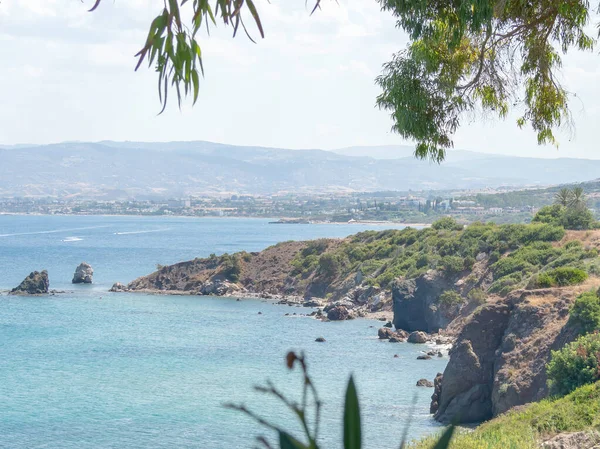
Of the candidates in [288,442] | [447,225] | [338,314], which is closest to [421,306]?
[338,314]

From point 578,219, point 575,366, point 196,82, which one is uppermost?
point 196,82

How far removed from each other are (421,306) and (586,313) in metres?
27.8

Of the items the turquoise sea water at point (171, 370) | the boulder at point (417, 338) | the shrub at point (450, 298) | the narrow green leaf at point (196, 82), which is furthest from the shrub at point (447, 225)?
the narrow green leaf at point (196, 82)

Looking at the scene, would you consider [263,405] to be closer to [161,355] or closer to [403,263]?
[161,355]

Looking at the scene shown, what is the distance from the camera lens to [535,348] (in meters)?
25.4

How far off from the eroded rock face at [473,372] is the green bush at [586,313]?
12.9 ft

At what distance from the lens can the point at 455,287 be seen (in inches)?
2080

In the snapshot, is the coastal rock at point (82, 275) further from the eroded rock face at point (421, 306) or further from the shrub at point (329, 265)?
the eroded rock face at point (421, 306)

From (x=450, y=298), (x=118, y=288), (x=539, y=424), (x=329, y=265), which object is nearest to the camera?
(x=539, y=424)

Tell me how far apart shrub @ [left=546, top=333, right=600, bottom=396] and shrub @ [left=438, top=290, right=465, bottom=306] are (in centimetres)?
2852

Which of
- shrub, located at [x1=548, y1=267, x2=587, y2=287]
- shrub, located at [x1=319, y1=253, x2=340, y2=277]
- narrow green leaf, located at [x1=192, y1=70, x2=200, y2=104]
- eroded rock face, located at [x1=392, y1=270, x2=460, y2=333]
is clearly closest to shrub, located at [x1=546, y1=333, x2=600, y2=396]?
shrub, located at [x1=548, y1=267, x2=587, y2=287]

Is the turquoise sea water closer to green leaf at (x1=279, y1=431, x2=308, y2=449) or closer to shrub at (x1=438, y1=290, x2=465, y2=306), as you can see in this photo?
shrub at (x1=438, y1=290, x2=465, y2=306)

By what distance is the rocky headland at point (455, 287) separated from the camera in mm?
26484

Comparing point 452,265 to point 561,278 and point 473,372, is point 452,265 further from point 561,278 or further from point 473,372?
point 473,372
